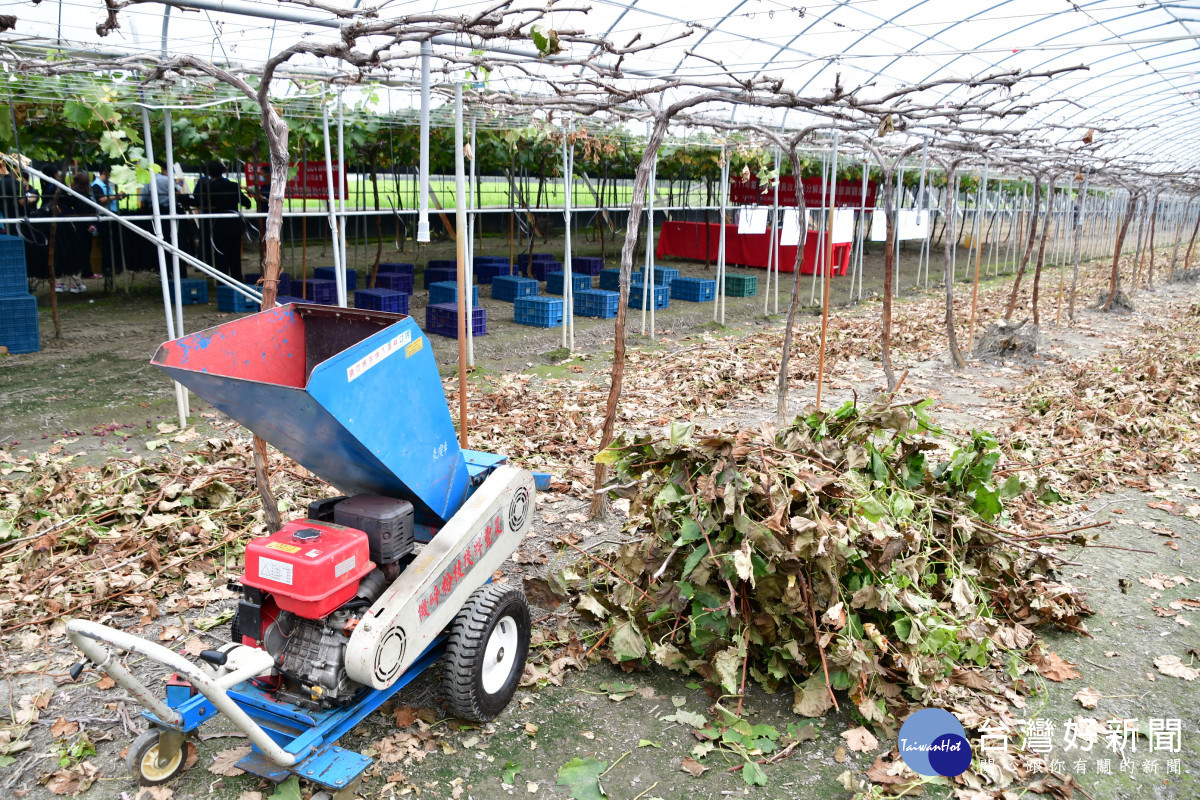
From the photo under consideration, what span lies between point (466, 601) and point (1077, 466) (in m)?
6.52

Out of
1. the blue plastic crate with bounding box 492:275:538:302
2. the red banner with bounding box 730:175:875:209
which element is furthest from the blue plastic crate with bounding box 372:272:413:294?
the red banner with bounding box 730:175:875:209

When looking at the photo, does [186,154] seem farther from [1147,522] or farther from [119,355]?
[1147,522]

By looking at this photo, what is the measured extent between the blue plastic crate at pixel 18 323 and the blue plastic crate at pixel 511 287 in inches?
318

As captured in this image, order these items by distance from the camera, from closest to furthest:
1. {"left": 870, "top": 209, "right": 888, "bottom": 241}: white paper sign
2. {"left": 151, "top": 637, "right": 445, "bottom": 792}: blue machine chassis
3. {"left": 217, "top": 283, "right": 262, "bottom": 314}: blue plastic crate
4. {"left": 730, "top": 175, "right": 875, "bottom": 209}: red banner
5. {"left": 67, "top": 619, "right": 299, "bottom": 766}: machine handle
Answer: {"left": 67, "top": 619, "right": 299, "bottom": 766}: machine handle
{"left": 151, "top": 637, "right": 445, "bottom": 792}: blue machine chassis
{"left": 217, "top": 283, "right": 262, "bottom": 314}: blue plastic crate
{"left": 870, "top": 209, "right": 888, "bottom": 241}: white paper sign
{"left": 730, "top": 175, "right": 875, "bottom": 209}: red banner

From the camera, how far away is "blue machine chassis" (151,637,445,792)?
3254 millimetres

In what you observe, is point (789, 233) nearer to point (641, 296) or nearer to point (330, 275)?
point (641, 296)

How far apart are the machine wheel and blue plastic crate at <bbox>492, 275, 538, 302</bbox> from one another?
12.5 metres

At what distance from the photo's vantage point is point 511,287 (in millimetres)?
17781

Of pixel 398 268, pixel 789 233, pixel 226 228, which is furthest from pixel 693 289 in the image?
pixel 226 228

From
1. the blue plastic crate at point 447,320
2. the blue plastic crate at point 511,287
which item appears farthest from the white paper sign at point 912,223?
the blue plastic crate at point 447,320

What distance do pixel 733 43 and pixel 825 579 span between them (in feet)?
38.5

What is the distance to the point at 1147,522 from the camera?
6.78m

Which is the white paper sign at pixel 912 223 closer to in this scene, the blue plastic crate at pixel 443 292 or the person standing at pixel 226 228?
the blue plastic crate at pixel 443 292

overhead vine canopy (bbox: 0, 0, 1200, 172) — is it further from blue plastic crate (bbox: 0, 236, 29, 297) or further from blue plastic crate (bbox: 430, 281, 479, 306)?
blue plastic crate (bbox: 0, 236, 29, 297)
